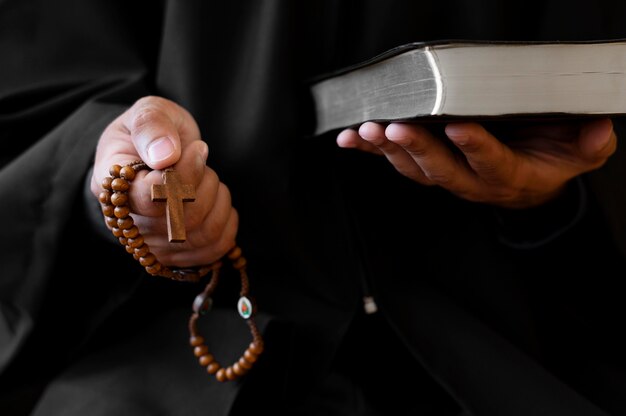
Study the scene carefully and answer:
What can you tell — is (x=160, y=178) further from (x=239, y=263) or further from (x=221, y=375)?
(x=221, y=375)

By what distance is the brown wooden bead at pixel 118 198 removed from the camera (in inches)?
27.6

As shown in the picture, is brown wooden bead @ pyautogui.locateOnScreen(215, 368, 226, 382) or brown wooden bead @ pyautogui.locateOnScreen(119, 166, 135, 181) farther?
brown wooden bead @ pyautogui.locateOnScreen(215, 368, 226, 382)

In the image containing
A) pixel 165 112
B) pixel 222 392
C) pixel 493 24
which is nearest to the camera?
pixel 165 112

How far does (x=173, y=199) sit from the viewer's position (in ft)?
Result: 2.21

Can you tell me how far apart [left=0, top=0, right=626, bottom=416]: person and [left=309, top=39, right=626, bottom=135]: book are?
138 mm

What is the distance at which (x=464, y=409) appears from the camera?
3.02ft

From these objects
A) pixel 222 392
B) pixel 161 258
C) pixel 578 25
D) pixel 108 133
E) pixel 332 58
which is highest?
pixel 578 25

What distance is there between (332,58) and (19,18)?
0.48 meters

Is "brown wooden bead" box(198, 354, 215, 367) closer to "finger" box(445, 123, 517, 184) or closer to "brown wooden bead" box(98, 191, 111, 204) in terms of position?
"brown wooden bead" box(98, 191, 111, 204)

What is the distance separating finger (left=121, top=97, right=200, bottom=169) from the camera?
2.24ft

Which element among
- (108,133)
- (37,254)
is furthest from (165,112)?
(37,254)

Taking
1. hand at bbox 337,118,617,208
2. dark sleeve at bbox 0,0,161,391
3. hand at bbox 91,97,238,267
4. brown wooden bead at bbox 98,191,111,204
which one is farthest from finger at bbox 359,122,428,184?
dark sleeve at bbox 0,0,161,391

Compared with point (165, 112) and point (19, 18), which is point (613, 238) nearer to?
point (165, 112)

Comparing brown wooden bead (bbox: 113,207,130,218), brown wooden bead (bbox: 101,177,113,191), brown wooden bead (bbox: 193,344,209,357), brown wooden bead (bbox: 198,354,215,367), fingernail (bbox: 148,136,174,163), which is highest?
fingernail (bbox: 148,136,174,163)
